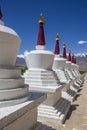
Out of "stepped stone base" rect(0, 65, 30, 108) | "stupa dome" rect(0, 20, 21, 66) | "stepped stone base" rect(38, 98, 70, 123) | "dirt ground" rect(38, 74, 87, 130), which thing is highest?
"stupa dome" rect(0, 20, 21, 66)

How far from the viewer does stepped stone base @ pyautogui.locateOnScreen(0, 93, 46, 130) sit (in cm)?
328

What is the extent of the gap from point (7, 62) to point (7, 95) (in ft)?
2.40

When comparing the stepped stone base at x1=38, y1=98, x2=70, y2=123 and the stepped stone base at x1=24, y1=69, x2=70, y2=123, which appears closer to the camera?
the stepped stone base at x1=38, y1=98, x2=70, y2=123

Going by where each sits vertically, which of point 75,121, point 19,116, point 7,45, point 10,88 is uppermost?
point 7,45

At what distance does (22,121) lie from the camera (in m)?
4.39

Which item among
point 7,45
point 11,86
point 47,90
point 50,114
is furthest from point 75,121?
point 7,45

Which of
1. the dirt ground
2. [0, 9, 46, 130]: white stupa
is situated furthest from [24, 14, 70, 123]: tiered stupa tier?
[0, 9, 46, 130]: white stupa

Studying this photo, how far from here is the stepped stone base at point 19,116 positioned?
328cm

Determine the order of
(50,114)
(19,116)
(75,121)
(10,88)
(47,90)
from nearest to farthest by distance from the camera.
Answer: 1. (19,116)
2. (10,88)
3. (50,114)
4. (47,90)
5. (75,121)

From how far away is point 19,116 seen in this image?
3.74m

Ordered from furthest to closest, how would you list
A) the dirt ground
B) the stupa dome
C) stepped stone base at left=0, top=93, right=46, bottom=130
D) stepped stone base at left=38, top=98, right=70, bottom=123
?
stepped stone base at left=38, top=98, right=70, bottom=123 → the dirt ground → the stupa dome → stepped stone base at left=0, top=93, right=46, bottom=130

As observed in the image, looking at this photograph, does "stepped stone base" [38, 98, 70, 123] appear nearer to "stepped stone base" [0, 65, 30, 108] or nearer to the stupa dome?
"stepped stone base" [0, 65, 30, 108]

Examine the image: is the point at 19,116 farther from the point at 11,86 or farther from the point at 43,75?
the point at 43,75

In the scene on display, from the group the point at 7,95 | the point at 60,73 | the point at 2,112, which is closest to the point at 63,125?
the point at 7,95
